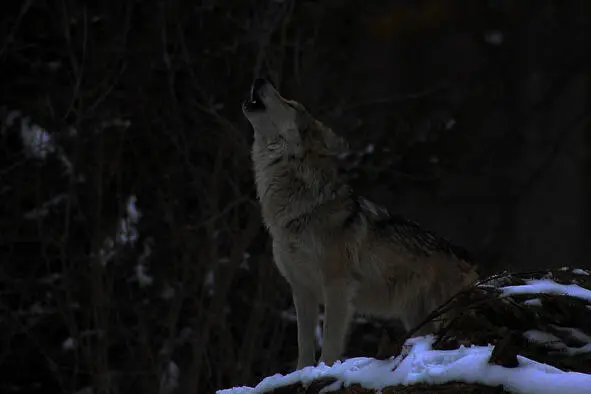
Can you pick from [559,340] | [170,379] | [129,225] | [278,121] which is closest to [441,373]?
[559,340]

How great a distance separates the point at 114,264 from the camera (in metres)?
7.77

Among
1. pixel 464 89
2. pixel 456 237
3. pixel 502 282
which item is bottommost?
pixel 456 237

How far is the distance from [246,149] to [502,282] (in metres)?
5.95

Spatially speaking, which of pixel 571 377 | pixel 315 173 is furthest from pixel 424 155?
pixel 571 377

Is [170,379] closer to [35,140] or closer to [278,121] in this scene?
[35,140]

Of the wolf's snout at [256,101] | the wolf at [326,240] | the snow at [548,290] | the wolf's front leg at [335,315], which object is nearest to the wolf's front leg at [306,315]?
the wolf at [326,240]

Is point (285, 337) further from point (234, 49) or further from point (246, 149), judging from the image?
point (234, 49)

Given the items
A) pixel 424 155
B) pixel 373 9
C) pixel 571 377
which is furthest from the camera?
pixel 373 9

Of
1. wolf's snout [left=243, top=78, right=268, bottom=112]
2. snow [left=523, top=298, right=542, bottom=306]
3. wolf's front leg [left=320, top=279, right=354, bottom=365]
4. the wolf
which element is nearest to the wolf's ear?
the wolf

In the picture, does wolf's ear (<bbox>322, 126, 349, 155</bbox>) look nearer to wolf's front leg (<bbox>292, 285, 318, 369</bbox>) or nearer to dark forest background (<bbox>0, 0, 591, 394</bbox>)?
wolf's front leg (<bbox>292, 285, 318, 369</bbox>)

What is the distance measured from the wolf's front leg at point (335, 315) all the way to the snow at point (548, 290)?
3405 millimetres

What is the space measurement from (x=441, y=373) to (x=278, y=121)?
3.99 m

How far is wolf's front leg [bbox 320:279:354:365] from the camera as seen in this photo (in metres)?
5.12

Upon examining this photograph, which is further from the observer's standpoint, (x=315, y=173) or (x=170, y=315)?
(x=170, y=315)
